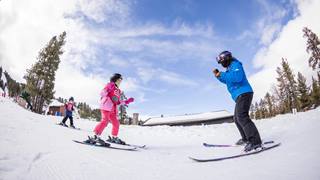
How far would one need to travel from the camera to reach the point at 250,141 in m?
4.28

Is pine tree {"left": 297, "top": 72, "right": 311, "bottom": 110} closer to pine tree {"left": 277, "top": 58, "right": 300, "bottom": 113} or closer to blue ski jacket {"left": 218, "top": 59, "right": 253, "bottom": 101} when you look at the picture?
pine tree {"left": 277, "top": 58, "right": 300, "bottom": 113}

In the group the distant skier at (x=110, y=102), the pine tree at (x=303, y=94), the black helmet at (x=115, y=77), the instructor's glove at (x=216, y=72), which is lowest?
the distant skier at (x=110, y=102)

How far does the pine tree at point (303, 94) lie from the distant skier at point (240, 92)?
49.4 m

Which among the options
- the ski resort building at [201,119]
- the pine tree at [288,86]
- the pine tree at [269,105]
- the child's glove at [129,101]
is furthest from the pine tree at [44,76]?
the pine tree at [269,105]

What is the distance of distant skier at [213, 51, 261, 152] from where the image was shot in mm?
4316

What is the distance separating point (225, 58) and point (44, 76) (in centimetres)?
3689

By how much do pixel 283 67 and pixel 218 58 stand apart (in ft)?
165

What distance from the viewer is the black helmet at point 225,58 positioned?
5.06 m

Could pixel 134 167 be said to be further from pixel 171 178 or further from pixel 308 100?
pixel 308 100

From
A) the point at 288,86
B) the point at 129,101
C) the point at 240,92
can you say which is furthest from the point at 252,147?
the point at 288,86

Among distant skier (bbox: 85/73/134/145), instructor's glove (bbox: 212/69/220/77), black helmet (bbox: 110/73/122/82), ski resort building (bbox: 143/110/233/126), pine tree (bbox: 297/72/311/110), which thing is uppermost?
pine tree (bbox: 297/72/311/110)

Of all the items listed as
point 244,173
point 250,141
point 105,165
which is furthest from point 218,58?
point 105,165

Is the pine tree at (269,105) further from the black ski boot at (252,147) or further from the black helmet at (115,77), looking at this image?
the black ski boot at (252,147)

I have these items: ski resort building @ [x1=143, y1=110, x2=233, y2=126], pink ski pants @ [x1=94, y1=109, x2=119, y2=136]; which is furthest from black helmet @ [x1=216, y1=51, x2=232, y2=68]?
ski resort building @ [x1=143, y1=110, x2=233, y2=126]
